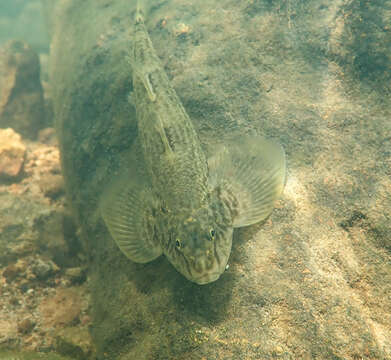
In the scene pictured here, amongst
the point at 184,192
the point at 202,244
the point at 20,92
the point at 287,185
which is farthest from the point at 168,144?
the point at 20,92

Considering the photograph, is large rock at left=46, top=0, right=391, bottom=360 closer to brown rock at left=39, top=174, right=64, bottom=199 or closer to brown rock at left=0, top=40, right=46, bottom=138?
brown rock at left=39, top=174, right=64, bottom=199

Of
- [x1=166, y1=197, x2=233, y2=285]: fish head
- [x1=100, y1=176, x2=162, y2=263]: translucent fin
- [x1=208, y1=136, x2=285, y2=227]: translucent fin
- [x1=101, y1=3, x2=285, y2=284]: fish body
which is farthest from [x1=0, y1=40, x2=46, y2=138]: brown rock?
[x1=166, y1=197, x2=233, y2=285]: fish head

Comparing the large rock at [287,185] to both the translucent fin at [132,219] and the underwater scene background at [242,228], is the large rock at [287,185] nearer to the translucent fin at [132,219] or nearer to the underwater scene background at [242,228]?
the underwater scene background at [242,228]

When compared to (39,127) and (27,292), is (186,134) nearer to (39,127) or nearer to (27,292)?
(27,292)

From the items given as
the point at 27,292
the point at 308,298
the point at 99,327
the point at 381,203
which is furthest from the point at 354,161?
the point at 27,292

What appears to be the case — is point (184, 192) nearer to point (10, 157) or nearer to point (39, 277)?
point (39, 277)

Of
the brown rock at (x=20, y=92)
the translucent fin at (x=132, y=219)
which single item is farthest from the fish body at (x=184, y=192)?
the brown rock at (x=20, y=92)
